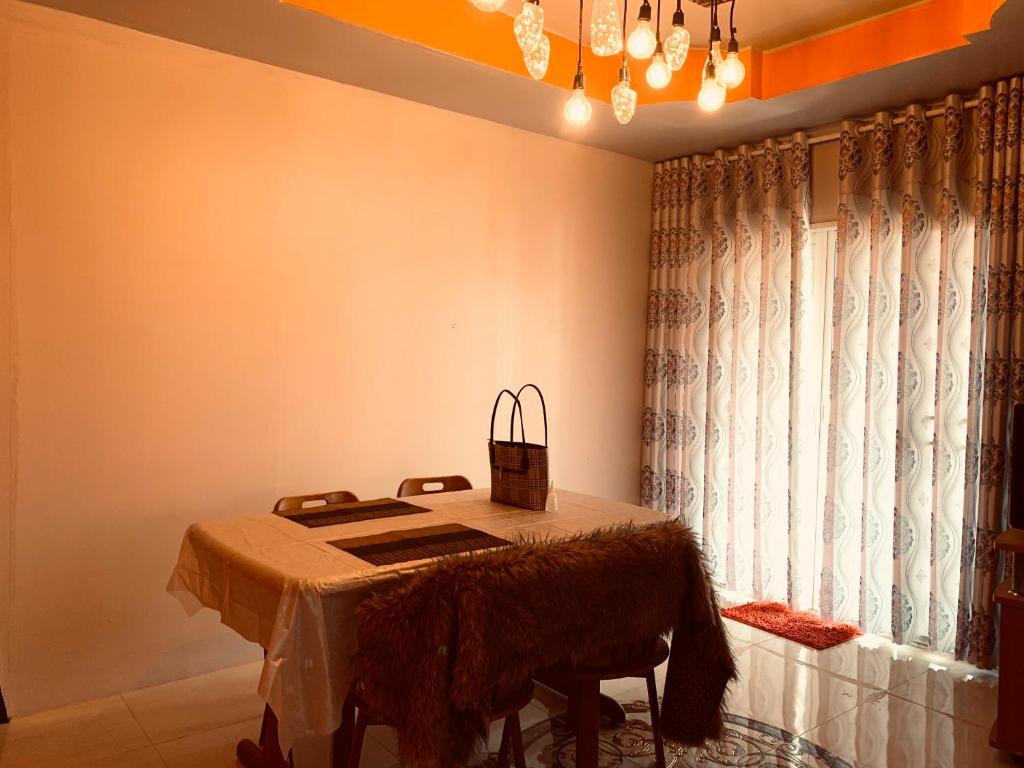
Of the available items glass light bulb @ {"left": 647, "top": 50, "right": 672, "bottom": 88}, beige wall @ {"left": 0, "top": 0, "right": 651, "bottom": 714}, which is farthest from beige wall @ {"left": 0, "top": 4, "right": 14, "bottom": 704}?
glass light bulb @ {"left": 647, "top": 50, "right": 672, "bottom": 88}

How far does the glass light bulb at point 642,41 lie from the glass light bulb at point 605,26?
55 millimetres

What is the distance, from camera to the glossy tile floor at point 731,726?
105 inches

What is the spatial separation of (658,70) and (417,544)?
1.53 metres

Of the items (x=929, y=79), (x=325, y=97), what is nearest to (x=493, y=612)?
(x=325, y=97)

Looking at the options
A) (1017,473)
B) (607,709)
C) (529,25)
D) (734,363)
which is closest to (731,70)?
(529,25)

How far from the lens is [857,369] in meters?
4.03

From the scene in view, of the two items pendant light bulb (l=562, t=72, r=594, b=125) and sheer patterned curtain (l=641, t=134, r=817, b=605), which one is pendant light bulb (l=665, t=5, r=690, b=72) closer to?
pendant light bulb (l=562, t=72, r=594, b=125)

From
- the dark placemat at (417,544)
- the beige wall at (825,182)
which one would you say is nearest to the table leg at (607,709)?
the dark placemat at (417,544)

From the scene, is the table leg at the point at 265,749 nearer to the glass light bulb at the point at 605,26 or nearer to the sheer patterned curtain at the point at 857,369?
the glass light bulb at the point at 605,26

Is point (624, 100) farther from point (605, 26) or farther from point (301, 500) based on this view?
point (301, 500)

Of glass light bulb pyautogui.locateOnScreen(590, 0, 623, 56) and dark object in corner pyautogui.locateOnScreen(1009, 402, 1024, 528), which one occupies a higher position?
glass light bulb pyautogui.locateOnScreen(590, 0, 623, 56)

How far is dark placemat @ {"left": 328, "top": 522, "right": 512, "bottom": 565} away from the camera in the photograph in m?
2.21

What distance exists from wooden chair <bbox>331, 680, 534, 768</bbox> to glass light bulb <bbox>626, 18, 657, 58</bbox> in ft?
5.62

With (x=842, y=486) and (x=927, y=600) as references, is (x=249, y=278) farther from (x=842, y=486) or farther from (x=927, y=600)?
(x=927, y=600)
